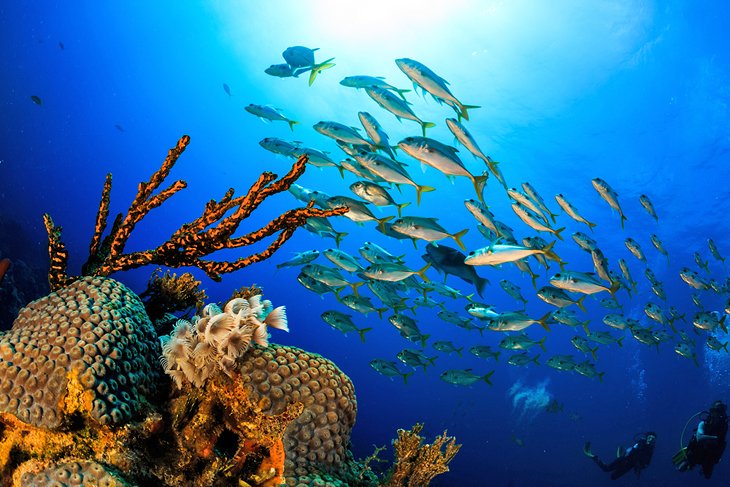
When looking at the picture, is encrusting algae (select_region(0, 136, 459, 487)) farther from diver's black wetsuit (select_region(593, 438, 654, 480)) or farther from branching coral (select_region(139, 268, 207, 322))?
diver's black wetsuit (select_region(593, 438, 654, 480))

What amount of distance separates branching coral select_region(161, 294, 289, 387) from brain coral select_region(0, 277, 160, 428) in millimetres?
246

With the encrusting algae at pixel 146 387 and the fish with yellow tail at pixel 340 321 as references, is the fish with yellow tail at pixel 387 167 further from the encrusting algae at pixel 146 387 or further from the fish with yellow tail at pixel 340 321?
the fish with yellow tail at pixel 340 321

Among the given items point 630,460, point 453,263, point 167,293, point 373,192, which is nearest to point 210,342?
point 167,293

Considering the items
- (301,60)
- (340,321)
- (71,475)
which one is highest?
(301,60)

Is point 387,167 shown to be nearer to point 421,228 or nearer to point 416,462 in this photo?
point 421,228

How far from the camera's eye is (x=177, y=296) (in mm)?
4445

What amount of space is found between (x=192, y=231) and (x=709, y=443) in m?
14.6

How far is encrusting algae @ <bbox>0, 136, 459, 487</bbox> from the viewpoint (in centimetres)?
221

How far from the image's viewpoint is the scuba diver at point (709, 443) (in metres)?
10.8

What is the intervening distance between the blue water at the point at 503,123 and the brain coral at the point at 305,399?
7621 mm

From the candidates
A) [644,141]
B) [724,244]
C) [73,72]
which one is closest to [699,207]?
[724,244]

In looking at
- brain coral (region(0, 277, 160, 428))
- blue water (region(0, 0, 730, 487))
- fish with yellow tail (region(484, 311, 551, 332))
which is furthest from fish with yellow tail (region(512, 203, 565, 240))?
brain coral (region(0, 277, 160, 428))

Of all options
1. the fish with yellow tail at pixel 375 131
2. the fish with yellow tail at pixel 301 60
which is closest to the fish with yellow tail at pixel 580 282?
the fish with yellow tail at pixel 375 131

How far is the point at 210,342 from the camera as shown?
8.70 ft
